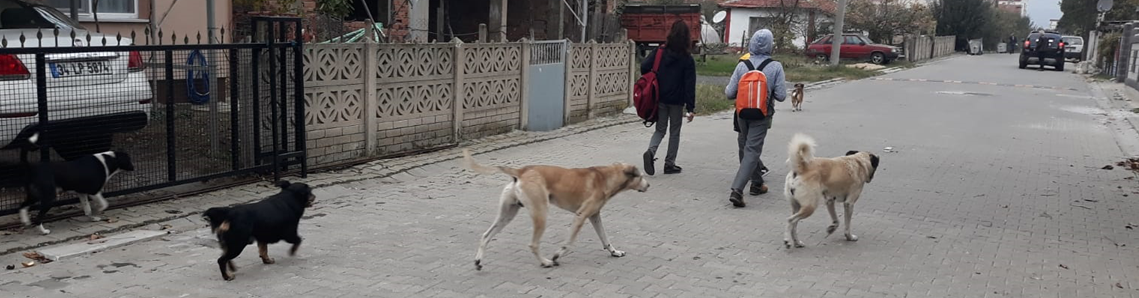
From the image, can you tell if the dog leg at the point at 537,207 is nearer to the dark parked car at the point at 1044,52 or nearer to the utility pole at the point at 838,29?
the utility pole at the point at 838,29

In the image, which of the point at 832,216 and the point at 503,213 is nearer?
the point at 503,213

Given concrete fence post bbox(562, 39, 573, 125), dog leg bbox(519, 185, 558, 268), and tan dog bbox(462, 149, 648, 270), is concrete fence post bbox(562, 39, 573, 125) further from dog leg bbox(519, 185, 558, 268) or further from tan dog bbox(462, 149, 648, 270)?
dog leg bbox(519, 185, 558, 268)

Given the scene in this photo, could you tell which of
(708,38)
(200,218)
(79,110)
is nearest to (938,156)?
(200,218)

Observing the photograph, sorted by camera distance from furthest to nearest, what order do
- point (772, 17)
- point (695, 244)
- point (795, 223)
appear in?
point (772, 17) < point (695, 244) < point (795, 223)

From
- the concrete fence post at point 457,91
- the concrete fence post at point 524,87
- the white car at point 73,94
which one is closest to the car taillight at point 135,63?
the white car at point 73,94

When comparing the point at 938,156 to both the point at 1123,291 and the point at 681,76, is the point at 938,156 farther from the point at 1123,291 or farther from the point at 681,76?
the point at 1123,291

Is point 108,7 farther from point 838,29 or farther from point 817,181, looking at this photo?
point 838,29

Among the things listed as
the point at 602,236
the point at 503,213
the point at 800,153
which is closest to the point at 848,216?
the point at 800,153

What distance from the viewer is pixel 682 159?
11.2 m

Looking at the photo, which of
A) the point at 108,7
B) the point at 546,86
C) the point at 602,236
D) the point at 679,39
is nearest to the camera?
the point at 602,236

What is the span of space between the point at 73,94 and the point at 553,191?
3.58 m

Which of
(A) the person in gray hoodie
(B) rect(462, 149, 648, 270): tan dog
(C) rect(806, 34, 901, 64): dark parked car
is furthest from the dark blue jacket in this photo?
(C) rect(806, 34, 901, 64): dark parked car

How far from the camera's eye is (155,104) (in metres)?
7.25

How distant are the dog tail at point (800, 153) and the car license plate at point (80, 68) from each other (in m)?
4.95
